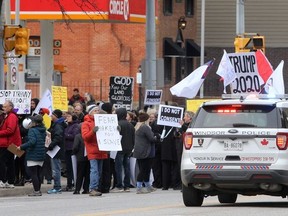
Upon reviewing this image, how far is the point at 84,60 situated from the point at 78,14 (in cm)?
1183

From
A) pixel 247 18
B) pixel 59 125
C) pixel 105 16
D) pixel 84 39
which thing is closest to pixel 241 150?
pixel 59 125

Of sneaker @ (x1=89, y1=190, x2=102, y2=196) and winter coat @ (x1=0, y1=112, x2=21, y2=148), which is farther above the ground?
winter coat @ (x1=0, y1=112, x2=21, y2=148)

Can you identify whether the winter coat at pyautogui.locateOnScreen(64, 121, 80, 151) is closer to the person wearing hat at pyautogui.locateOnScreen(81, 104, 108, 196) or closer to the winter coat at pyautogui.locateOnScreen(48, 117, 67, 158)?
the winter coat at pyautogui.locateOnScreen(48, 117, 67, 158)

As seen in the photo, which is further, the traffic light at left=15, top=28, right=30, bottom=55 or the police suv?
the traffic light at left=15, top=28, right=30, bottom=55

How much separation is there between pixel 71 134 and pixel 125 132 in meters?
1.22

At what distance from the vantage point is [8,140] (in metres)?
26.3

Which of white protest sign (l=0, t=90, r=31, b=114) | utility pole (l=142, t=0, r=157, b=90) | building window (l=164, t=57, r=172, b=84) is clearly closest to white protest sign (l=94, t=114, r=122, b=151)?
white protest sign (l=0, t=90, r=31, b=114)

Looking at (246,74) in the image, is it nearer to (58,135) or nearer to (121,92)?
(58,135)

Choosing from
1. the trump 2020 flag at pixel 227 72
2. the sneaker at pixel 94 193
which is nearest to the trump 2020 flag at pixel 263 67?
the trump 2020 flag at pixel 227 72

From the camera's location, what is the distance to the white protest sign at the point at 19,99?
92.8 feet

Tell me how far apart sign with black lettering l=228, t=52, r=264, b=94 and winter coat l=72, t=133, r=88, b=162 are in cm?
478

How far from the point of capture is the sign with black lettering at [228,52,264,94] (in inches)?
1146

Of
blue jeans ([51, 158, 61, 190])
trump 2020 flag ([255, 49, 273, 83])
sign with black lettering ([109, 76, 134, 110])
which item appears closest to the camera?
blue jeans ([51, 158, 61, 190])

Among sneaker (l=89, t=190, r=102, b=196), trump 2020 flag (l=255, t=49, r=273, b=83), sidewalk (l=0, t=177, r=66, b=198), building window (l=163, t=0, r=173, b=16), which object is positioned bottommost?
sidewalk (l=0, t=177, r=66, b=198)
